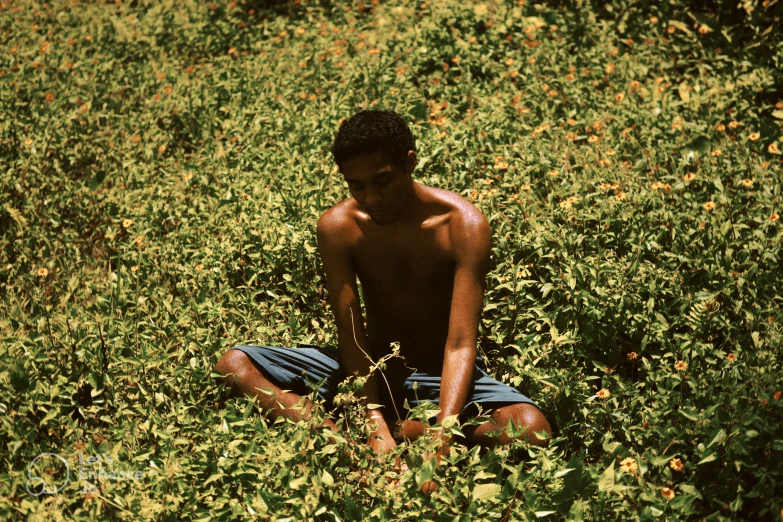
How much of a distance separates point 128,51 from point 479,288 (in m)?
4.95

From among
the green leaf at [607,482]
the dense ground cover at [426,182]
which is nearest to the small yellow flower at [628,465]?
the dense ground cover at [426,182]

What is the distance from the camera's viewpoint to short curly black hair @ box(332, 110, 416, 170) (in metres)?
2.83

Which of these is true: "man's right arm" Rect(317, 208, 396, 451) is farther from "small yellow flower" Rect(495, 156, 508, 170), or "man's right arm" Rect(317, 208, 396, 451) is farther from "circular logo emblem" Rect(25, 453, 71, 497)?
"small yellow flower" Rect(495, 156, 508, 170)

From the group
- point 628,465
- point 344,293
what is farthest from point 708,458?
point 344,293

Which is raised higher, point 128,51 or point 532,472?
point 128,51

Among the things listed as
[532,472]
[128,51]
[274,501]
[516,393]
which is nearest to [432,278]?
[516,393]

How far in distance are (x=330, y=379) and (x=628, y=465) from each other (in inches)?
48.9

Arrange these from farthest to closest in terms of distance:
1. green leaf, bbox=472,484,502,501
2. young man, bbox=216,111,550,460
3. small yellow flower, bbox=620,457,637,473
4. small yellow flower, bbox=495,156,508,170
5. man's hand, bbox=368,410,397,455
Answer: small yellow flower, bbox=495,156,508,170
young man, bbox=216,111,550,460
man's hand, bbox=368,410,397,455
small yellow flower, bbox=620,457,637,473
green leaf, bbox=472,484,502,501

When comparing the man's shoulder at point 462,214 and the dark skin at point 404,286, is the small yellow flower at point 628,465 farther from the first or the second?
the man's shoulder at point 462,214

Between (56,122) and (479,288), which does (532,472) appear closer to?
(479,288)

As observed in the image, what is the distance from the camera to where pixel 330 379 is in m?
3.22

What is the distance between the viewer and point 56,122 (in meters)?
5.30

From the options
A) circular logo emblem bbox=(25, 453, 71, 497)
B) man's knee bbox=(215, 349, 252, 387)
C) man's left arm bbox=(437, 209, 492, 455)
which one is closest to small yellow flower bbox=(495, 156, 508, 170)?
man's left arm bbox=(437, 209, 492, 455)

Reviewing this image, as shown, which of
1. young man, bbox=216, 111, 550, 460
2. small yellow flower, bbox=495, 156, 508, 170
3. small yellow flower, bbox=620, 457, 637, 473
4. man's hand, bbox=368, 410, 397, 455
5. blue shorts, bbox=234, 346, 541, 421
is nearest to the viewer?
small yellow flower, bbox=620, 457, 637, 473
